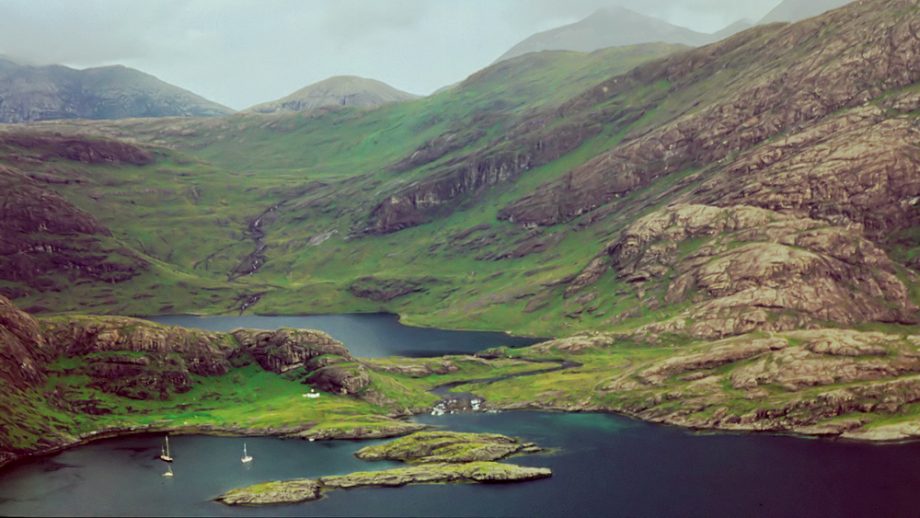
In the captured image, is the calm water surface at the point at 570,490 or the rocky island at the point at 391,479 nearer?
the calm water surface at the point at 570,490

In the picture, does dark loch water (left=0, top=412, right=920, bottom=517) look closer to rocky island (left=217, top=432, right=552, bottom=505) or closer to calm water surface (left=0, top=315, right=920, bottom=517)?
calm water surface (left=0, top=315, right=920, bottom=517)

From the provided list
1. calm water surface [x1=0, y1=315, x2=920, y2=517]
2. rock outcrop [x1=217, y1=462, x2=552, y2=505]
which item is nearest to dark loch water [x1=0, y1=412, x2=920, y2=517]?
calm water surface [x1=0, y1=315, x2=920, y2=517]

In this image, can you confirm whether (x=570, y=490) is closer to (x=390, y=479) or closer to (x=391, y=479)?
(x=391, y=479)

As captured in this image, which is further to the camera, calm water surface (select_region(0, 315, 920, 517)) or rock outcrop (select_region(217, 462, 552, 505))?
rock outcrop (select_region(217, 462, 552, 505))

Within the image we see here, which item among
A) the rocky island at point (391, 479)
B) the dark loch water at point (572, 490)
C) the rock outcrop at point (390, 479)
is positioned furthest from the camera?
the rocky island at point (391, 479)

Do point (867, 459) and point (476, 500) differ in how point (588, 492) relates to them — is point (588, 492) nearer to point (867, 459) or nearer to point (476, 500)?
point (476, 500)

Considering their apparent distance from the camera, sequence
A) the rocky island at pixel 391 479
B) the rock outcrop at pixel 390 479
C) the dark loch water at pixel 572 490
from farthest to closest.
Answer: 1. the rocky island at pixel 391 479
2. the rock outcrop at pixel 390 479
3. the dark loch water at pixel 572 490

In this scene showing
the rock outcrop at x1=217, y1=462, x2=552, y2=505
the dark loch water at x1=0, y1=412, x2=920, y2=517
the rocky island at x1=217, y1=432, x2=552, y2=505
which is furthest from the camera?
the rocky island at x1=217, y1=432, x2=552, y2=505

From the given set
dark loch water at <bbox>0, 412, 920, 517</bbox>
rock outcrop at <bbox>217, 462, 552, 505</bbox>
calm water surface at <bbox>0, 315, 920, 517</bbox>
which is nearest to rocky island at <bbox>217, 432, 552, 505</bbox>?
rock outcrop at <bbox>217, 462, 552, 505</bbox>

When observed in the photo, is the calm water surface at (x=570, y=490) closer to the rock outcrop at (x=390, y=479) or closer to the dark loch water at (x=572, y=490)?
the dark loch water at (x=572, y=490)

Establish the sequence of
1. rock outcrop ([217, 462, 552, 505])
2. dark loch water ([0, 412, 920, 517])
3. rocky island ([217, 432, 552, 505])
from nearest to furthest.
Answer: dark loch water ([0, 412, 920, 517]), rock outcrop ([217, 462, 552, 505]), rocky island ([217, 432, 552, 505])

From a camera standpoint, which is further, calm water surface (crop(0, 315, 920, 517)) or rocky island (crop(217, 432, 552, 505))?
rocky island (crop(217, 432, 552, 505))

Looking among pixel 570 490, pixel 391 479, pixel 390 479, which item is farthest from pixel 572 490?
pixel 390 479

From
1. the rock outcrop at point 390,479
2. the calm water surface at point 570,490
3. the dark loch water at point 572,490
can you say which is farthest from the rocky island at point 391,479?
the calm water surface at point 570,490
